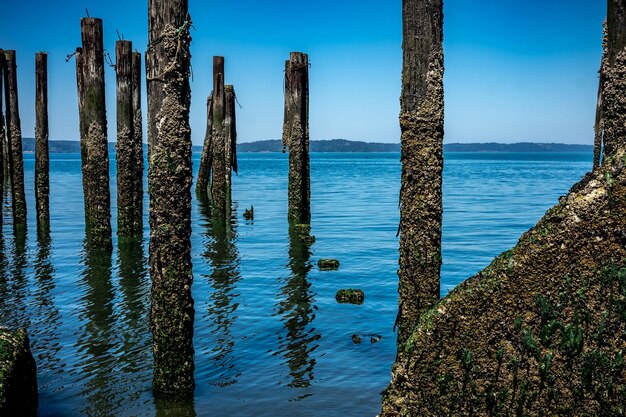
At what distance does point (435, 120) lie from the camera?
17.8 feet

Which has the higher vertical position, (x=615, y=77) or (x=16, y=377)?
(x=615, y=77)

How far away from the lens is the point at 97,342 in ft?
26.4

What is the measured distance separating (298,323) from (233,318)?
97 centimetres

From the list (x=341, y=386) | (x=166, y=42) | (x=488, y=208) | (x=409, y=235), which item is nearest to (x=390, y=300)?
(x=341, y=386)

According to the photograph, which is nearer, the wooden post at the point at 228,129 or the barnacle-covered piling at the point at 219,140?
the wooden post at the point at 228,129

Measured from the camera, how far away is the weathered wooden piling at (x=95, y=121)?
41.0 feet

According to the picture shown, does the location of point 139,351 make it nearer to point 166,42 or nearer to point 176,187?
point 176,187

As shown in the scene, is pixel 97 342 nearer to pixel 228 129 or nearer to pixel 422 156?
pixel 422 156

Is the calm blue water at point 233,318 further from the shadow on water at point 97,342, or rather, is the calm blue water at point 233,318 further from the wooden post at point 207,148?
Result: the wooden post at point 207,148

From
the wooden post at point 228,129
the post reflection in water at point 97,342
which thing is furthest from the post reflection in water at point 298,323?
the wooden post at point 228,129

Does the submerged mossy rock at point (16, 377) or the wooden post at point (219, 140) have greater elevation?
the wooden post at point (219, 140)

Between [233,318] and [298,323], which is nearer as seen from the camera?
[298,323]

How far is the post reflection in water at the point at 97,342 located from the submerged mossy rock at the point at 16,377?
783 millimetres

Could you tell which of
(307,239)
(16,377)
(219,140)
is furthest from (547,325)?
(219,140)
